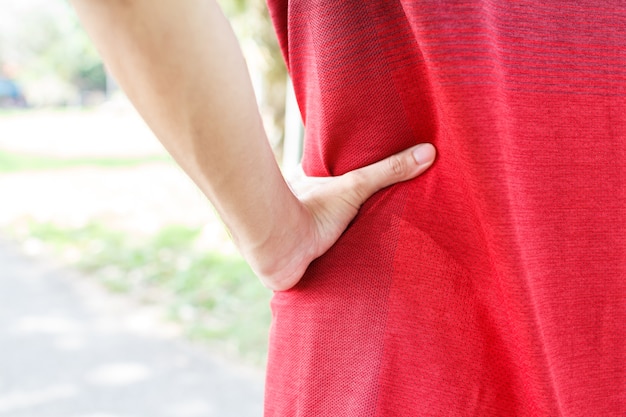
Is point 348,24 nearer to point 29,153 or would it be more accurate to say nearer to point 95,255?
point 95,255

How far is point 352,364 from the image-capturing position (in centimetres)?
84

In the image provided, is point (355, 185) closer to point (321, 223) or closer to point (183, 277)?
point (321, 223)

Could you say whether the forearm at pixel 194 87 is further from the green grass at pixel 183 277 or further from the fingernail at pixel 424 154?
the green grass at pixel 183 277

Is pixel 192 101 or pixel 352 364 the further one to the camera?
pixel 352 364

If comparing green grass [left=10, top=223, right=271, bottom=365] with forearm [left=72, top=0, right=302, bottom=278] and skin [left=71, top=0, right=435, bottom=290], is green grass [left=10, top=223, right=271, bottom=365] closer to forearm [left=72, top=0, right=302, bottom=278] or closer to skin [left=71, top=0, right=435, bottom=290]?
skin [left=71, top=0, right=435, bottom=290]

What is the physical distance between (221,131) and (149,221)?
22.3 feet

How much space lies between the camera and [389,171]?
0.86 m

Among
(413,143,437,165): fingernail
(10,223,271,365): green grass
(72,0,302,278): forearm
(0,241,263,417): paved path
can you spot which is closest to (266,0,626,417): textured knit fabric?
(413,143,437,165): fingernail

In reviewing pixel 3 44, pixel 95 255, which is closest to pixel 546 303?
pixel 95 255

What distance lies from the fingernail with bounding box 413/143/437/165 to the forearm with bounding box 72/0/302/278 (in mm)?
179

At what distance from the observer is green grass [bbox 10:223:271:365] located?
14.7 ft

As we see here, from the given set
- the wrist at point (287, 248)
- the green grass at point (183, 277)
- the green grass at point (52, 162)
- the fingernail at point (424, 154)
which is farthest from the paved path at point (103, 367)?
the green grass at point (52, 162)

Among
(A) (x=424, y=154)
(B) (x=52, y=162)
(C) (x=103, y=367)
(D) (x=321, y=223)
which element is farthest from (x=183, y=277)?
(B) (x=52, y=162)

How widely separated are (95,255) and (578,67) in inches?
230
